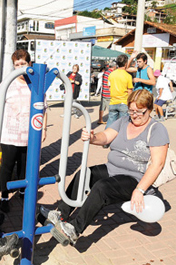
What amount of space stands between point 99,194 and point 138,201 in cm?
33

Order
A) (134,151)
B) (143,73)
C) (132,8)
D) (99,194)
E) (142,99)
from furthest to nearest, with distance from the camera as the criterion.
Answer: (132,8), (143,73), (134,151), (142,99), (99,194)

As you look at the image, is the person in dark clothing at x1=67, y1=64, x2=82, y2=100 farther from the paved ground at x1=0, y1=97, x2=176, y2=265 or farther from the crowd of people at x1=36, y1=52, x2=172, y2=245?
the crowd of people at x1=36, y1=52, x2=172, y2=245

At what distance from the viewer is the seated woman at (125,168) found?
2883mm

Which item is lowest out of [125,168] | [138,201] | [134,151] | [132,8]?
[138,201]

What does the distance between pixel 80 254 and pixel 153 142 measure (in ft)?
3.92

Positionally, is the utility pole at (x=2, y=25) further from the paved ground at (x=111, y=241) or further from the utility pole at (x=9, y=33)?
the paved ground at (x=111, y=241)

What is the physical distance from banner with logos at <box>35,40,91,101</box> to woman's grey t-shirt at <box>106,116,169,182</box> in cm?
859

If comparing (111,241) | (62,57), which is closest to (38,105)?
(111,241)

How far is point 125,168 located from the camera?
10.7 feet

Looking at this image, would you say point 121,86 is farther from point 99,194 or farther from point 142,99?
point 99,194

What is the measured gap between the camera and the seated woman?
288 centimetres

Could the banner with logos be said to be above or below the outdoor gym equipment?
above

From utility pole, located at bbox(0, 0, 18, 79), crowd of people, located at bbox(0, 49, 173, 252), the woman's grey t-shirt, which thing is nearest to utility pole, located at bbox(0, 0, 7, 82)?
utility pole, located at bbox(0, 0, 18, 79)

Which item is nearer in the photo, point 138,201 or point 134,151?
point 138,201
